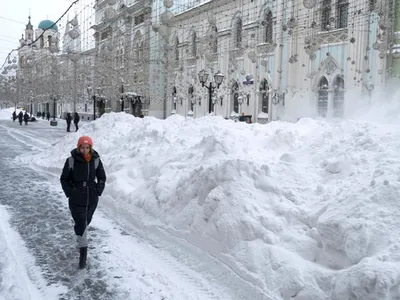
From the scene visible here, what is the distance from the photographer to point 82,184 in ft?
16.7

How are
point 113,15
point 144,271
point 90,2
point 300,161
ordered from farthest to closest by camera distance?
point 90,2 → point 113,15 → point 300,161 → point 144,271

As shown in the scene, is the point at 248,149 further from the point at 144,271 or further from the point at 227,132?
the point at 144,271

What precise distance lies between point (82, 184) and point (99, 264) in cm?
107

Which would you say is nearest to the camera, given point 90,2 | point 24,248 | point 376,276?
point 376,276

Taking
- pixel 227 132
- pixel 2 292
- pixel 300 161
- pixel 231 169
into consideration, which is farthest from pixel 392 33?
pixel 2 292

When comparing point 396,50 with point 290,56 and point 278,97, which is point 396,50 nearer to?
point 290,56

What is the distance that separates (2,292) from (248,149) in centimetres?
529

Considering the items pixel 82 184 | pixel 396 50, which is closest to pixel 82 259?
pixel 82 184

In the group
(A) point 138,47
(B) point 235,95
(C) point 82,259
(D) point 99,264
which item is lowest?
(D) point 99,264

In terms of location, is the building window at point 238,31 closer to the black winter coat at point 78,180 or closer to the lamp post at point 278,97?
the lamp post at point 278,97

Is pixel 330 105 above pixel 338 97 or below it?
below

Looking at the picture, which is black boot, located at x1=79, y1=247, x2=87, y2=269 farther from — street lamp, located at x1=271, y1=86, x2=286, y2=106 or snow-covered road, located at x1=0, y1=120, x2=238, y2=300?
street lamp, located at x1=271, y1=86, x2=286, y2=106

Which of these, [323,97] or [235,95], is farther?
[235,95]

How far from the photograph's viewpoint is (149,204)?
753 cm
